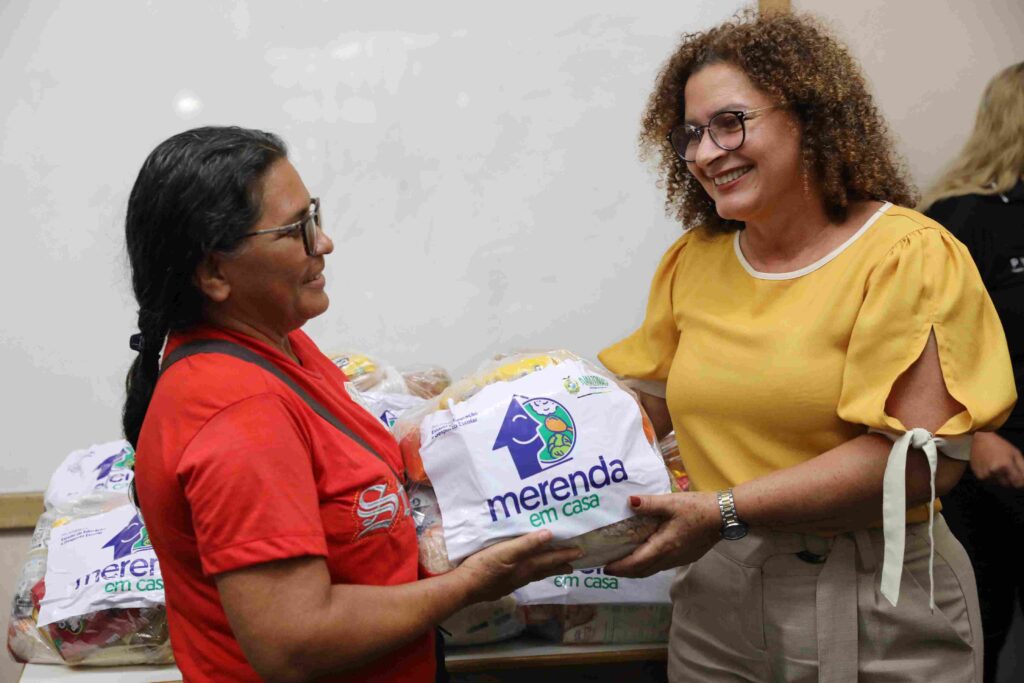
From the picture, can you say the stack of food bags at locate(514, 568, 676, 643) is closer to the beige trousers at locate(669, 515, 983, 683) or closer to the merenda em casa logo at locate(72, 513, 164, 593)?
the beige trousers at locate(669, 515, 983, 683)

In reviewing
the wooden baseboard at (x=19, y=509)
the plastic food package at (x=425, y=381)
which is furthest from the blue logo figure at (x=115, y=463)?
the plastic food package at (x=425, y=381)

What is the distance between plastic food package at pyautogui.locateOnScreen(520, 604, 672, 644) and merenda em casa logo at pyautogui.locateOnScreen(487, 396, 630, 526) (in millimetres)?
560

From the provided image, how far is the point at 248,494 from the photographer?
3.24ft

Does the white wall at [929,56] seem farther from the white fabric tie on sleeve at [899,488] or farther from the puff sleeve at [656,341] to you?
the white fabric tie on sleeve at [899,488]

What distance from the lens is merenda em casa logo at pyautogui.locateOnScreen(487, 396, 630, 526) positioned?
4.09 ft

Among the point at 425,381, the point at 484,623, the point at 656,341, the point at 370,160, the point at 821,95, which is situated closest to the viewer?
the point at 821,95

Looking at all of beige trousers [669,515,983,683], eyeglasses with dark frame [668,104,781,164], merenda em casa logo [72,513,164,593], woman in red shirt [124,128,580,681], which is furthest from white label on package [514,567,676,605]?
eyeglasses with dark frame [668,104,781,164]

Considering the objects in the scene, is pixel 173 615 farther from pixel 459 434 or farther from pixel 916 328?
pixel 916 328

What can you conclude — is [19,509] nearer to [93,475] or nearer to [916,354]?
[93,475]

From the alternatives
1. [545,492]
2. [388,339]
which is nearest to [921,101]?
[388,339]

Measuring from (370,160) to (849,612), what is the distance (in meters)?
1.44

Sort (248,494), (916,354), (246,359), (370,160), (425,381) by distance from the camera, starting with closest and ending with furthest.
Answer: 1. (248,494)
2. (246,359)
3. (916,354)
4. (425,381)
5. (370,160)

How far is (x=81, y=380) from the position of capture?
2.21 m

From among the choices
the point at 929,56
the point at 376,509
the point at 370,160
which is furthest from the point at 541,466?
the point at 929,56
